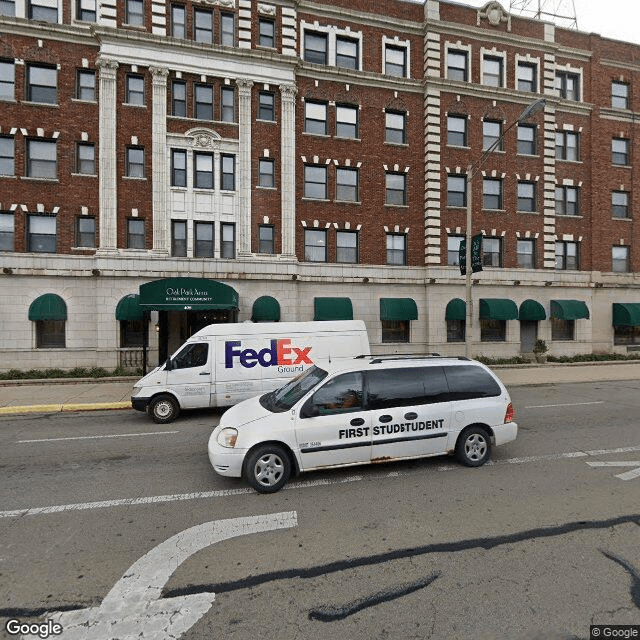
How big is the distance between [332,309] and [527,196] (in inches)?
522

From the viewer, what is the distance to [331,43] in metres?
19.7

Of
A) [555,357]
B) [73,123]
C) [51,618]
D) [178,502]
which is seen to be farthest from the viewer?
[555,357]

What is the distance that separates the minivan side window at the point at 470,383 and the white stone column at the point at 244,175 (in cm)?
1396

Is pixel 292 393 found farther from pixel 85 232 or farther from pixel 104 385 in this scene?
pixel 85 232

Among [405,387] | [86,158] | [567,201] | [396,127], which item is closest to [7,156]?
[86,158]

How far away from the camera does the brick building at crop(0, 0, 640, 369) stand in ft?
56.1

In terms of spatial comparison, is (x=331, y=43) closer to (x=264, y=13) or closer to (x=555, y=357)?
(x=264, y=13)

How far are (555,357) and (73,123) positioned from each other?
26.7 m

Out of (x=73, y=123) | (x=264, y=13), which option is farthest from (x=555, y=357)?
(x=73, y=123)

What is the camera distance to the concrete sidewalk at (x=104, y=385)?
1125 centimetres

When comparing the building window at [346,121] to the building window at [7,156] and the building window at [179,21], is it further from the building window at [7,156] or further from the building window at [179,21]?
the building window at [7,156]


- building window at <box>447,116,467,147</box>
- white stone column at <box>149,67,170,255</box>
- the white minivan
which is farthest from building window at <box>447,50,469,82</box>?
the white minivan

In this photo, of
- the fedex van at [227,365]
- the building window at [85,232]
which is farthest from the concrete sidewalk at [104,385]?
the building window at [85,232]

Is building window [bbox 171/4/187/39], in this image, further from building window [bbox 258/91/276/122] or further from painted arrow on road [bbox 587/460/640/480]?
painted arrow on road [bbox 587/460/640/480]
